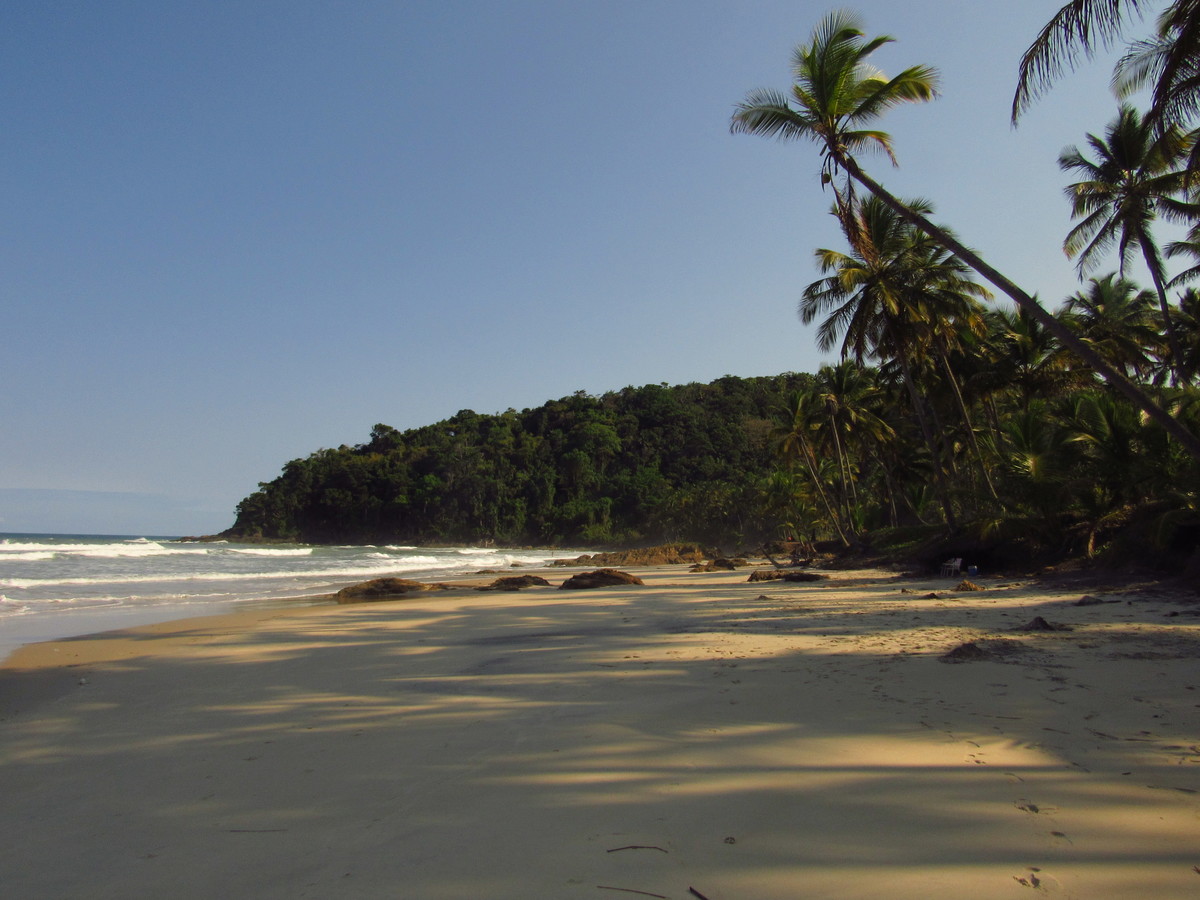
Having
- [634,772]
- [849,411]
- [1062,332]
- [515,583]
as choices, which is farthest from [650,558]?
[634,772]

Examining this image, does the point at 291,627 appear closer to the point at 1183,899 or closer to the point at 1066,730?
the point at 1066,730

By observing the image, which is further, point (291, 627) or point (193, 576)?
point (193, 576)

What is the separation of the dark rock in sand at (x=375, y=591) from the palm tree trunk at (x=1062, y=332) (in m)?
13.2

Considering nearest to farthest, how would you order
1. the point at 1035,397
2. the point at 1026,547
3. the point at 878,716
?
the point at 878,716 → the point at 1026,547 → the point at 1035,397

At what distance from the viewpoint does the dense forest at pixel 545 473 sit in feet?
268

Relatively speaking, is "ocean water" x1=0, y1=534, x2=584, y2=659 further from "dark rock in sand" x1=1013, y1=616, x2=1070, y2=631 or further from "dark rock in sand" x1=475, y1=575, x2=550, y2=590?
"dark rock in sand" x1=1013, y1=616, x2=1070, y2=631

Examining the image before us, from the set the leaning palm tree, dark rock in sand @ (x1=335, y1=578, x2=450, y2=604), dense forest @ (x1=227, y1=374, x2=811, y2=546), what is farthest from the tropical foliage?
dense forest @ (x1=227, y1=374, x2=811, y2=546)

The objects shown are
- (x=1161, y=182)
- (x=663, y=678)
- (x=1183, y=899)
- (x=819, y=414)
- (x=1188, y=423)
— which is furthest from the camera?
(x=819, y=414)

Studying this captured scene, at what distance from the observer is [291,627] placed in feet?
34.4

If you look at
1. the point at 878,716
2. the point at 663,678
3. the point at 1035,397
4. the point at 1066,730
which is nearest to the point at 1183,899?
the point at 1066,730

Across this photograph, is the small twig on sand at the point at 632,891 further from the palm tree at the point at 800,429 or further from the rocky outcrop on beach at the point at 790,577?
the palm tree at the point at 800,429

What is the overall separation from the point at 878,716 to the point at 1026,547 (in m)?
13.7

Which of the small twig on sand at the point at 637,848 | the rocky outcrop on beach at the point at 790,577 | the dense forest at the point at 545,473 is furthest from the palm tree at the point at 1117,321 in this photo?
the dense forest at the point at 545,473

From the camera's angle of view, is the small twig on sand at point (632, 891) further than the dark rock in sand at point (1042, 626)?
No
